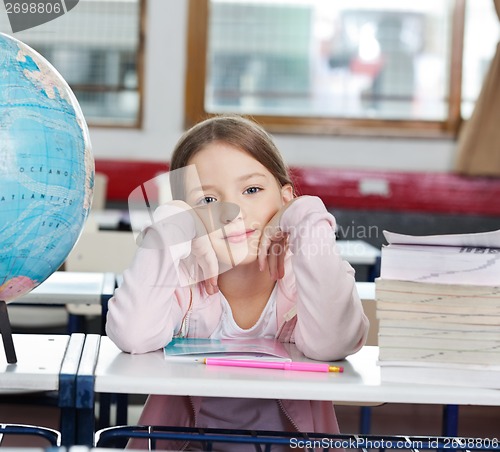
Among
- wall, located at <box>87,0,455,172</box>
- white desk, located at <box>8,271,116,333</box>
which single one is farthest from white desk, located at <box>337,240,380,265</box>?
wall, located at <box>87,0,455,172</box>

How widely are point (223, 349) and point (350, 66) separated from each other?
3.80m

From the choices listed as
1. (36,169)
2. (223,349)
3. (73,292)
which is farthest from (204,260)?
(73,292)

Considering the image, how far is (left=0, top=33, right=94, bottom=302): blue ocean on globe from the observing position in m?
1.21

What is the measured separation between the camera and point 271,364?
125 centimetres

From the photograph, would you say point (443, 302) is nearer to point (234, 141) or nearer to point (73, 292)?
point (234, 141)

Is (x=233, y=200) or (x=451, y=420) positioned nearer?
(x=233, y=200)

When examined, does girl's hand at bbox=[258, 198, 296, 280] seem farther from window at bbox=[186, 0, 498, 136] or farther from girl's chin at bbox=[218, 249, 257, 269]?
window at bbox=[186, 0, 498, 136]

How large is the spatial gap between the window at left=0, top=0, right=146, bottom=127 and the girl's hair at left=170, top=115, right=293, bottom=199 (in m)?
3.27

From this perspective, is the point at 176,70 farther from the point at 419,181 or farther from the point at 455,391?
the point at 455,391

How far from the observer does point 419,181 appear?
4598mm

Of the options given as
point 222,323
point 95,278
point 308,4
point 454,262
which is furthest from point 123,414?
point 308,4

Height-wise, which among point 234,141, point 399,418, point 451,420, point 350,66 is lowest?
point 399,418

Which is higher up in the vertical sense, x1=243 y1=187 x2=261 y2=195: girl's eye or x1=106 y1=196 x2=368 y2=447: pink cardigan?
x1=243 y1=187 x2=261 y2=195: girl's eye

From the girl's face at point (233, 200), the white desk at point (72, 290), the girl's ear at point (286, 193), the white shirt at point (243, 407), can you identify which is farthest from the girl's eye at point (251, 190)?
the white desk at point (72, 290)
